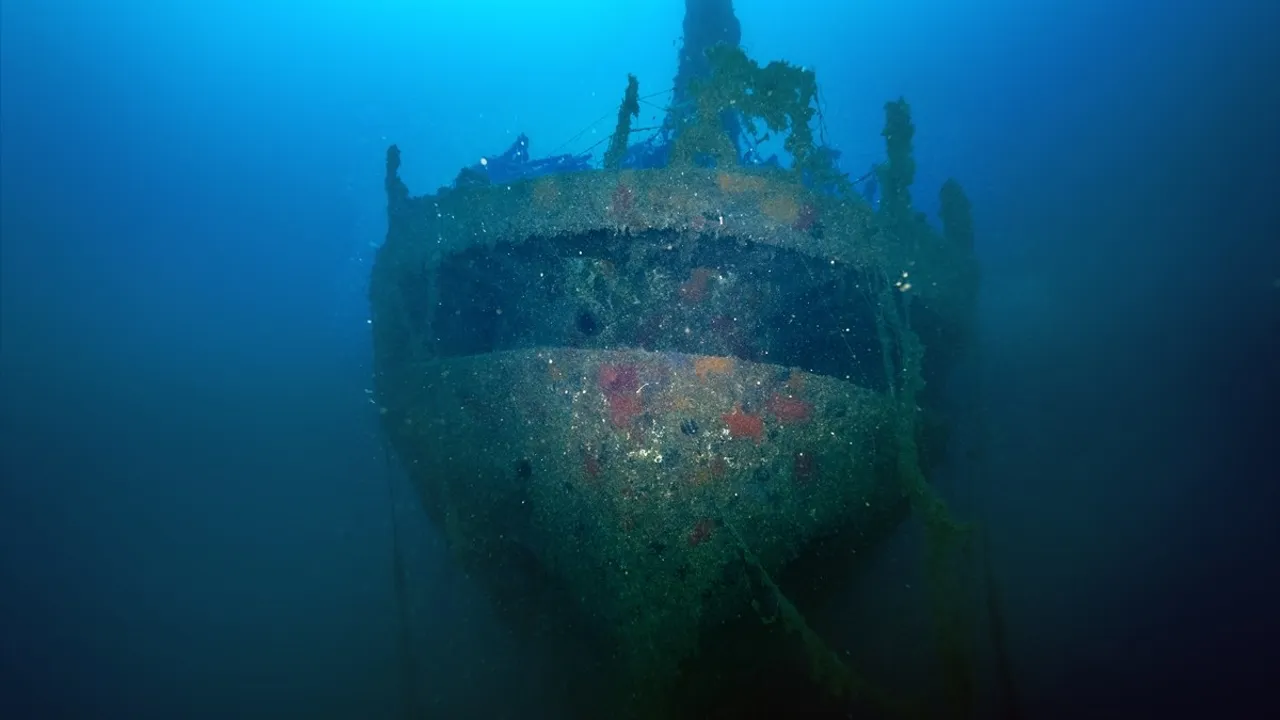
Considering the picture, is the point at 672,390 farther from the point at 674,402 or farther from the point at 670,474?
the point at 670,474

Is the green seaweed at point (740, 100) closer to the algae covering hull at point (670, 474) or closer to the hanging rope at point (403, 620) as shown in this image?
the algae covering hull at point (670, 474)

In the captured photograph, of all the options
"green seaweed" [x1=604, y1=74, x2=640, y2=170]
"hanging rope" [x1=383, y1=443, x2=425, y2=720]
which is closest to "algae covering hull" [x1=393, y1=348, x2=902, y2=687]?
"green seaweed" [x1=604, y1=74, x2=640, y2=170]

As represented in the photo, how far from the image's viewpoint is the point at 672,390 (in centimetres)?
339

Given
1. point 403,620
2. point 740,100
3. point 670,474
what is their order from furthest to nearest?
point 403,620
point 740,100
point 670,474

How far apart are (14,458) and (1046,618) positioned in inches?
972

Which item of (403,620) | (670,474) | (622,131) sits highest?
(622,131)

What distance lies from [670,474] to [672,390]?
1.58 feet

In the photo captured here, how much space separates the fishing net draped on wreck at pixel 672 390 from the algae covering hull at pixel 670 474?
0.01 meters

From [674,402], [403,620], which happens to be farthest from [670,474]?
[403,620]

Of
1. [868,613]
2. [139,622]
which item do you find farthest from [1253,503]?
[139,622]

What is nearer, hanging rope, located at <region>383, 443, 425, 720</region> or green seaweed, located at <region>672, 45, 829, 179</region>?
green seaweed, located at <region>672, 45, 829, 179</region>

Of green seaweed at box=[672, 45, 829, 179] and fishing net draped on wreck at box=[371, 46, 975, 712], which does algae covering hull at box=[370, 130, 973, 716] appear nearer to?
fishing net draped on wreck at box=[371, 46, 975, 712]

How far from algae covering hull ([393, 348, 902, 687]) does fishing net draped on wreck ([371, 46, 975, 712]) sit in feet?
0.04

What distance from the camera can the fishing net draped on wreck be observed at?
341cm
